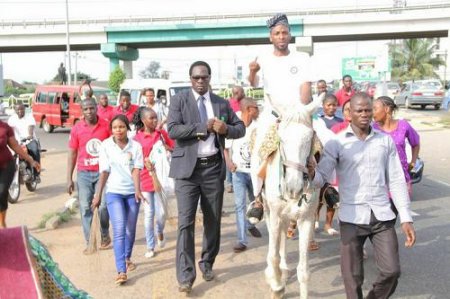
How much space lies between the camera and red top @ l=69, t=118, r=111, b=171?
660 centimetres

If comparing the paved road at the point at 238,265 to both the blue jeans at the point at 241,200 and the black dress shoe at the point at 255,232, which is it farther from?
the blue jeans at the point at 241,200

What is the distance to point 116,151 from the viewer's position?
19.0ft

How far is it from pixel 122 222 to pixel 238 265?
1497 mm

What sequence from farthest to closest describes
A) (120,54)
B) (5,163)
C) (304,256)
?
(120,54) < (5,163) < (304,256)

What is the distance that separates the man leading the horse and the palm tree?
57195 millimetres

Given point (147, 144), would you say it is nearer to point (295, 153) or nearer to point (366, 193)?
point (295, 153)

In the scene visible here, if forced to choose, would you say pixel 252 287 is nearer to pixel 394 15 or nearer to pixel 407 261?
pixel 407 261

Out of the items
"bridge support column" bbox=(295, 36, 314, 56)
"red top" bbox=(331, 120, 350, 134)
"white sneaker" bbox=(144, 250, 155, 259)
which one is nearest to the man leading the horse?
"red top" bbox=(331, 120, 350, 134)

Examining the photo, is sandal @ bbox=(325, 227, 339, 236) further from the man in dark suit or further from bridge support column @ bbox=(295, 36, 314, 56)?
bridge support column @ bbox=(295, 36, 314, 56)

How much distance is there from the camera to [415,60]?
197 feet

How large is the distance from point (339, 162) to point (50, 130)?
2320cm

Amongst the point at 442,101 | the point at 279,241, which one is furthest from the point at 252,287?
the point at 442,101

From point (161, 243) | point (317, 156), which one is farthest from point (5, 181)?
point (317, 156)

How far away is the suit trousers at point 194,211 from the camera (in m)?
5.17
